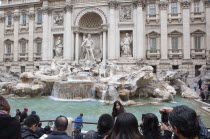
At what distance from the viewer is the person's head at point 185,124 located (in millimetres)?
1689

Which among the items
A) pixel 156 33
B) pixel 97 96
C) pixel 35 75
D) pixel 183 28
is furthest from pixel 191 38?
pixel 35 75

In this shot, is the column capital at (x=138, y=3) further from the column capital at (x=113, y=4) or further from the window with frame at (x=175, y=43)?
the window with frame at (x=175, y=43)

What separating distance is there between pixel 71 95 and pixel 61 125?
1218 centimetres

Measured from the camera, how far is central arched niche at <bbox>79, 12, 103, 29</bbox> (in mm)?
22953

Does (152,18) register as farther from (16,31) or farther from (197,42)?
(16,31)

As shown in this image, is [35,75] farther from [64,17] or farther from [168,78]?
[168,78]

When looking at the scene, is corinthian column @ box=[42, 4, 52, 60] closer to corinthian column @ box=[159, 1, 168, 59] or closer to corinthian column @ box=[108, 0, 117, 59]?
corinthian column @ box=[108, 0, 117, 59]

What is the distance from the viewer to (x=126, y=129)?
200 cm

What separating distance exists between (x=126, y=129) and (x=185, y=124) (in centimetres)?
64

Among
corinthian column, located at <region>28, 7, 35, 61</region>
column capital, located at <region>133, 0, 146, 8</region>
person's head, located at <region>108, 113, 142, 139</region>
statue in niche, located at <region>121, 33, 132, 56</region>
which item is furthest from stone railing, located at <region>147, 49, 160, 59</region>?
person's head, located at <region>108, 113, 142, 139</region>

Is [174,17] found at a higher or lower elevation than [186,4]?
lower

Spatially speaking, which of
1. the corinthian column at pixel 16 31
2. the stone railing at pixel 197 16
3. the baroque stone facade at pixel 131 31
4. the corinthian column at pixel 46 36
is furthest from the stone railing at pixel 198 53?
the corinthian column at pixel 16 31

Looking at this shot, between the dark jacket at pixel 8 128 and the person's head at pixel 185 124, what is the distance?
1510 mm

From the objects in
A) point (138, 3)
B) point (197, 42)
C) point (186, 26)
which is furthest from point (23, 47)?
point (197, 42)
